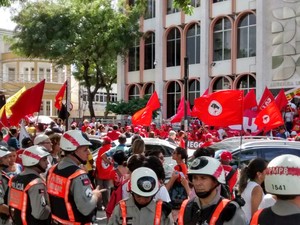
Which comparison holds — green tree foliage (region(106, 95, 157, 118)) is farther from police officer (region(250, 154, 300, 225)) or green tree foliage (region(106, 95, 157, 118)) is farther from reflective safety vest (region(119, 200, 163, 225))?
police officer (region(250, 154, 300, 225))

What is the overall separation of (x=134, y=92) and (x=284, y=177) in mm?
36745

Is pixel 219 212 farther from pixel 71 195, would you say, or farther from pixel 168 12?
pixel 168 12

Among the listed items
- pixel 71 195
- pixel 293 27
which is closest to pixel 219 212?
pixel 71 195

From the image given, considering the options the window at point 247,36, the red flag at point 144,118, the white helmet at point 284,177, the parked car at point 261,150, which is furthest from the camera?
the window at point 247,36

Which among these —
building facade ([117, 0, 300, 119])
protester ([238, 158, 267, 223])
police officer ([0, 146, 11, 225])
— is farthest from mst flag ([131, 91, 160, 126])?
building facade ([117, 0, 300, 119])

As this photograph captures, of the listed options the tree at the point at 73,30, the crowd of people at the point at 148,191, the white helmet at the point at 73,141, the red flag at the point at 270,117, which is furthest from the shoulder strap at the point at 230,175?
the tree at the point at 73,30

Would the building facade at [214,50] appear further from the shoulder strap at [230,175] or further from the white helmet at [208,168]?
the white helmet at [208,168]

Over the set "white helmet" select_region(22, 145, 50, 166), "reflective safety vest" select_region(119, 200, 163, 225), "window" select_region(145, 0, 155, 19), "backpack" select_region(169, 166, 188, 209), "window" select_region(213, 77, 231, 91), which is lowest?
→ "backpack" select_region(169, 166, 188, 209)

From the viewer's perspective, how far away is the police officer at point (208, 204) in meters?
3.89

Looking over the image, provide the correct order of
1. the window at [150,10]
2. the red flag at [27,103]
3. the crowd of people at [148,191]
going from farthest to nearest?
1. the window at [150,10]
2. the red flag at [27,103]
3. the crowd of people at [148,191]

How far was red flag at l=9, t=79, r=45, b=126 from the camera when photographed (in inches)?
497

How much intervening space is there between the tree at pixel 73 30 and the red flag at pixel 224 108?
2200cm

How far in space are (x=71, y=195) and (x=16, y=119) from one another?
7.92 meters

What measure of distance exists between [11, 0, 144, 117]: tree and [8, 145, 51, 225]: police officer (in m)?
28.5
